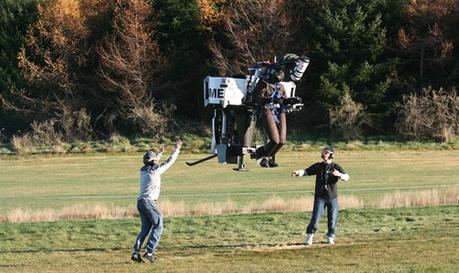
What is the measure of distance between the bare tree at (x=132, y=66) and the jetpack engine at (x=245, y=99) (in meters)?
38.4

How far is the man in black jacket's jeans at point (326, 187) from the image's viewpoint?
17.6 metres

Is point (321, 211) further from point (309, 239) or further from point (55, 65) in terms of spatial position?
point (55, 65)

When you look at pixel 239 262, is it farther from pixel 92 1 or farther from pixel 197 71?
pixel 92 1

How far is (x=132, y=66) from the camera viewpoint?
2082 inches

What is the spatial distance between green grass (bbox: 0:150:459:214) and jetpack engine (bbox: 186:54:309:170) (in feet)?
53.8

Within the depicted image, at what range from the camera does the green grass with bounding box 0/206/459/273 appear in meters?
15.1

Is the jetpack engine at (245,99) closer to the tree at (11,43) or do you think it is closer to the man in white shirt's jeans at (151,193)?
the man in white shirt's jeans at (151,193)

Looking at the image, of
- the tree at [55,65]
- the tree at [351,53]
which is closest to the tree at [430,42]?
the tree at [351,53]

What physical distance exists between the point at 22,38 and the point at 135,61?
9.24 m

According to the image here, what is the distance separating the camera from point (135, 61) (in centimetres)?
5275

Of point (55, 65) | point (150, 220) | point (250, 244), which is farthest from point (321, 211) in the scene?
point (55, 65)

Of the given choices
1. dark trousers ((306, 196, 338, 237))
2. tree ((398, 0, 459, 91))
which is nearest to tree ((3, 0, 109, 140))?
tree ((398, 0, 459, 91))

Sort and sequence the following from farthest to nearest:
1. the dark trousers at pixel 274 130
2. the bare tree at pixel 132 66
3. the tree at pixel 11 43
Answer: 1. the tree at pixel 11 43
2. the bare tree at pixel 132 66
3. the dark trousers at pixel 274 130

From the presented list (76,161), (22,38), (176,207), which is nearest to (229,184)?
(176,207)
